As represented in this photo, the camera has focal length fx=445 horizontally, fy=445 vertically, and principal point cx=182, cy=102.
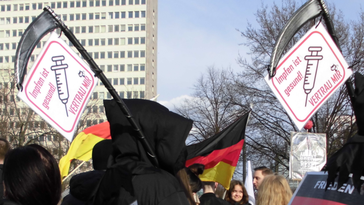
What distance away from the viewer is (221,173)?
259 inches

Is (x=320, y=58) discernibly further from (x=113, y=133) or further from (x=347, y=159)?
(x=113, y=133)

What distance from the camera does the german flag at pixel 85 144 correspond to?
7242mm

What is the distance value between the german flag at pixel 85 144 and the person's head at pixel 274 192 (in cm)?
373

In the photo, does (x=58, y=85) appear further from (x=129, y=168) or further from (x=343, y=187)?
(x=343, y=187)

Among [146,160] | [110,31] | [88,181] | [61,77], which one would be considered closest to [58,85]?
[61,77]

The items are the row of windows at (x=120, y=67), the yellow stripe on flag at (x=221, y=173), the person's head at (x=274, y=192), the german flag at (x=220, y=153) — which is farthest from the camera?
the row of windows at (x=120, y=67)

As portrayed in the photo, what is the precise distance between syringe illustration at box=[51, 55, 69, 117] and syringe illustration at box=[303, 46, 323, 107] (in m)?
2.34

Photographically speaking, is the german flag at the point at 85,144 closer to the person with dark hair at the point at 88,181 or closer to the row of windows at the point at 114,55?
the person with dark hair at the point at 88,181

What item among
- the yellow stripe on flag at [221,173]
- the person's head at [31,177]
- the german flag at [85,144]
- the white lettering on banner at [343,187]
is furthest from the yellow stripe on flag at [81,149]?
the person's head at [31,177]

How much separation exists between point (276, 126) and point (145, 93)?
8012cm

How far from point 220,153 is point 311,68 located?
93.8 inches

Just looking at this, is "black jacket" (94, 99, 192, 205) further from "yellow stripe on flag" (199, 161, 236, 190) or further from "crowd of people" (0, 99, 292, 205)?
"yellow stripe on flag" (199, 161, 236, 190)

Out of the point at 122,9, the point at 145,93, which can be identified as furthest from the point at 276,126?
the point at 122,9

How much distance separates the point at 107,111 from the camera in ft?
8.84
